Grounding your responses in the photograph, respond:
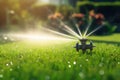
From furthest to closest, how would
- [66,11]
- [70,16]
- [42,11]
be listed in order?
[42,11] < [66,11] < [70,16]

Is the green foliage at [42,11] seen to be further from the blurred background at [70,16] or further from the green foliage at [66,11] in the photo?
the green foliage at [66,11]

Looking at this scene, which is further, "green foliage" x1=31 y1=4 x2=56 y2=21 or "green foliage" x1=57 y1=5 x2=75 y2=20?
"green foliage" x1=31 y1=4 x2=56 y2=21

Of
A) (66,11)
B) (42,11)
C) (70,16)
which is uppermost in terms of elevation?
(42,11)

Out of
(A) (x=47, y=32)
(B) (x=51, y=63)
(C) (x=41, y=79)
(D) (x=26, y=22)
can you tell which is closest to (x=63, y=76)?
(C) (x=41, y=79)

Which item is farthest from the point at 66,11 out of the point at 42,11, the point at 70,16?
the point at 42,11

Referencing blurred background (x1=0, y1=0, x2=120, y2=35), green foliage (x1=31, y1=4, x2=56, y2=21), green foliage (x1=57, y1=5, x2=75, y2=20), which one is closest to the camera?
blurred background (x1=0, y1=0, x2=120, y2=35)

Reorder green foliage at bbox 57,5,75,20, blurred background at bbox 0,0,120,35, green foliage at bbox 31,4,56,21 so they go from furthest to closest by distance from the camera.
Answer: green foliage at bbox 31,4,56,21 → green foliage at bbox 57,5,75,20 → blurred background at bbox 0,0,120,35

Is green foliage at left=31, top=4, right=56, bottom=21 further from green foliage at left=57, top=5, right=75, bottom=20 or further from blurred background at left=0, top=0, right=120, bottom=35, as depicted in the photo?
green foliage at left=57, top=5, right=75, bottom=20

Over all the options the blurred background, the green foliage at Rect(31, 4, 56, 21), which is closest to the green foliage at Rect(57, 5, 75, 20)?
the blurred background

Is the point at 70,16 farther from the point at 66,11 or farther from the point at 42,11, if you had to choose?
the point at 42,11

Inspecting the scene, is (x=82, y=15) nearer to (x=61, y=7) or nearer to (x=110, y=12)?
(x=110, y=12)

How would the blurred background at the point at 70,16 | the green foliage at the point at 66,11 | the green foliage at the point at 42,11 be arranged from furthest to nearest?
the green foliage at the point at 42,11 < the green foliage at the point at 66,11 < the blurred background at the point at 70,16

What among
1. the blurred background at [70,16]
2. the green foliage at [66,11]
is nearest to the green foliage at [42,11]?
the blurred background at [70,16]
